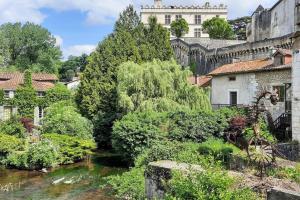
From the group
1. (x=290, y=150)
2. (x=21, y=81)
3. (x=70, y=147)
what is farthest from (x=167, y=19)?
(x=290, y=150)

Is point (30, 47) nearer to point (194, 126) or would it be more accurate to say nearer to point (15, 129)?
point (15, 129)

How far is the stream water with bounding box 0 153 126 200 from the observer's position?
1902 centimetres

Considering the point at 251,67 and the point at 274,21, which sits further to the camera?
the point at 274,21

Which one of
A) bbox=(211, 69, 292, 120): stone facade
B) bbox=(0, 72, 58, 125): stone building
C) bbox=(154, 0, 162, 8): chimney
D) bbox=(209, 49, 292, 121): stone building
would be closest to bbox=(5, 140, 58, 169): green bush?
bbox=(209, 49, 292, 121): stone building

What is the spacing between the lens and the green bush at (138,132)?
76.0 feet

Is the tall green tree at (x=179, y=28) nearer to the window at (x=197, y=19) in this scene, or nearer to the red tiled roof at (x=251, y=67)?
the window at (x=197, y=19)

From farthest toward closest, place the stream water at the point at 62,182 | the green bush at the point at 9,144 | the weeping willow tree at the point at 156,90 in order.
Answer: the weeping willow tree at the point at 156,90
the green bush at the point at 9,144
the stream water at the point at 62,182

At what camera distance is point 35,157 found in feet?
83.1

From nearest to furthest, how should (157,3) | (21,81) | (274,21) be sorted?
(21,81), (274,21), (157,3)

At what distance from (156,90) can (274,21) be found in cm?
2441

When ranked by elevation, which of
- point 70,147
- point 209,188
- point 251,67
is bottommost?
point 70,147

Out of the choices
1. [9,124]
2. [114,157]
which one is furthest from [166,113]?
[9,124]

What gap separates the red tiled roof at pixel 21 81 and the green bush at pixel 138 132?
22270 millimetres

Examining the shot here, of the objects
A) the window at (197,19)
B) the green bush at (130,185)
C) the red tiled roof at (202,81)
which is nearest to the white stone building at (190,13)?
the window at (197,19)
